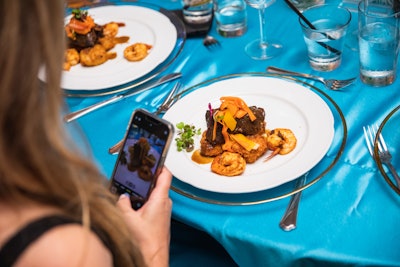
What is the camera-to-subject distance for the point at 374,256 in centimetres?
83

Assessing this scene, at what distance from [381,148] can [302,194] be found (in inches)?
7.2

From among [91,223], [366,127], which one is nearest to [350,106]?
[366,127]

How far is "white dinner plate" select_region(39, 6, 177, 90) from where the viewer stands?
1.37 meters

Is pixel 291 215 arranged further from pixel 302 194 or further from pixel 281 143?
pixel 281 143

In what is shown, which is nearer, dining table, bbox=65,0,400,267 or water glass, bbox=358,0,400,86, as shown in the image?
dining table, bbox=65,0,400,267

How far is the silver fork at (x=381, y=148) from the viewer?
946mm

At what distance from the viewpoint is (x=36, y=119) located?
2.13 feet

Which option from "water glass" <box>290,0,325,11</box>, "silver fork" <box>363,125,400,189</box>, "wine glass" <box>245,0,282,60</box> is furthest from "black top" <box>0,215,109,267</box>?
"water glass" <box>290,0,325,11</box>

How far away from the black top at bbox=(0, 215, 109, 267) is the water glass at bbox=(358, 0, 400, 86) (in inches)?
31.8

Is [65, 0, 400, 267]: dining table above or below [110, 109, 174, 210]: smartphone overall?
below

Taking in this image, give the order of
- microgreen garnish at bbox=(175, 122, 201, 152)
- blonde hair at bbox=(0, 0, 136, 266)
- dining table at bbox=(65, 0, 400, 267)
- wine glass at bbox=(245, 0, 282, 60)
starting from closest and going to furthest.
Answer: blonde hair at bbox=(0, 0, 136, 266), dining table at bbox=(65, 0, 400, 267), microgreen garnish at bbox=(175, 122, 201, 152), wine glass at bbox=(245, 0, 282, 60)

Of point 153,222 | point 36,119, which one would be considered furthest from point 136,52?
point 36,119

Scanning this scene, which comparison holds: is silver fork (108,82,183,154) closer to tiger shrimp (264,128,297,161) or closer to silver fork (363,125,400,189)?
tiger shrimp (264,128,297,161)

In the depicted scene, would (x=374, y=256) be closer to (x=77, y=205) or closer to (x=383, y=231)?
(x=383, y=231)
